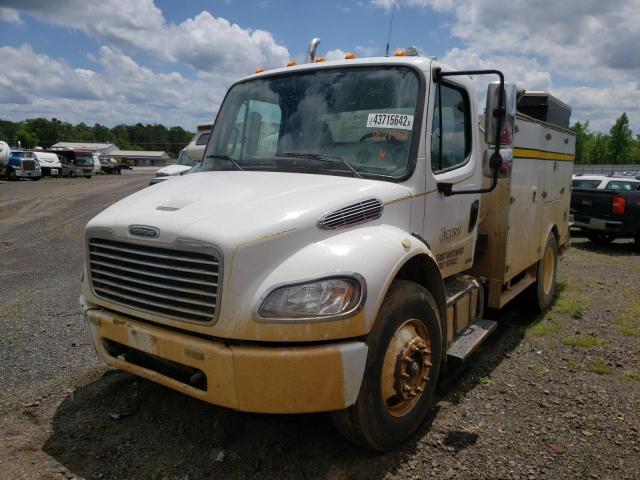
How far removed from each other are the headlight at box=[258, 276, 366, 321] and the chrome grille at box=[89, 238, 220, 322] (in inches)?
12.0

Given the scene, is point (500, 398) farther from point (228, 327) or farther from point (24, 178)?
point (24, 178)

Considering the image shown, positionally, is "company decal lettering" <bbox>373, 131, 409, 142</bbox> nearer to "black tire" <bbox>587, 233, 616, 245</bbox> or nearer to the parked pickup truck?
the parked pickup truck

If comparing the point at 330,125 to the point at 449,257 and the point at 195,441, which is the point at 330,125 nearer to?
the point at 449,257

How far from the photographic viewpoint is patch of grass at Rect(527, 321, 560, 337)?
18.5 ft

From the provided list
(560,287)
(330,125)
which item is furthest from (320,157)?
(560,287)

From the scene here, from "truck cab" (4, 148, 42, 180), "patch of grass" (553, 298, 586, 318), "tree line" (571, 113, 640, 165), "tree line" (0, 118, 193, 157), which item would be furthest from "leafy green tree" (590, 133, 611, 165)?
"patch of grass" (553, 298, 586, 318)

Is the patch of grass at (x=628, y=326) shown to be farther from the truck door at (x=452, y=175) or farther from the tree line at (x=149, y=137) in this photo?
the tree line at (x=149, y=137)

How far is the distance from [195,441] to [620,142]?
103160 mm

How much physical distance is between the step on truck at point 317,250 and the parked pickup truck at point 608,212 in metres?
8.96

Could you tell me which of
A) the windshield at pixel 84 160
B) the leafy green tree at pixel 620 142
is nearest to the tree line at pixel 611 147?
the leafy green tree at pixel 620 142

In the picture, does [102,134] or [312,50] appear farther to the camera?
[102,134]

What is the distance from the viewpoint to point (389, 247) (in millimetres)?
3006

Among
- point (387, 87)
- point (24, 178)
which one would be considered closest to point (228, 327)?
point (387, 87)

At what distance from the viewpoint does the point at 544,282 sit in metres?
6.49
